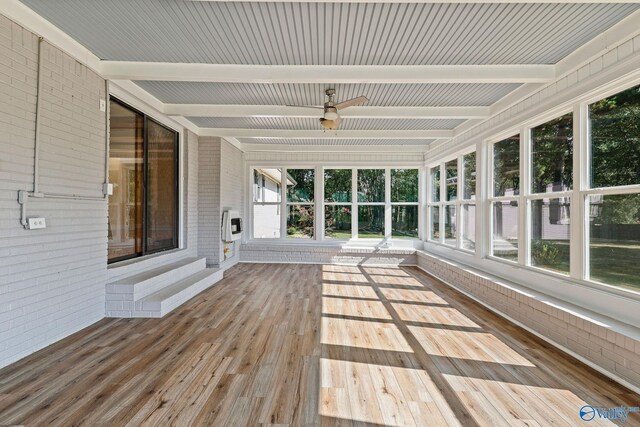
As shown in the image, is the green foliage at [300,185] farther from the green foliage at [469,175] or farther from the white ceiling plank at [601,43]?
the white ceiling plank at [601,43]

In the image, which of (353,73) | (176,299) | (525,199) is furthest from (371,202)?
(176,299)

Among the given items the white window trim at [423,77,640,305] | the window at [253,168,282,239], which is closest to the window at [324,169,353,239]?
the window at [253,168,282,239]

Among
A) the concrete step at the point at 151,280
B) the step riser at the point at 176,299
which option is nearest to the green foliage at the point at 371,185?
the step riser at the point at 176,299

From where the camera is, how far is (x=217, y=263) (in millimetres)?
6723

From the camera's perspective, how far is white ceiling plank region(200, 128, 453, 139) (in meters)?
6.37

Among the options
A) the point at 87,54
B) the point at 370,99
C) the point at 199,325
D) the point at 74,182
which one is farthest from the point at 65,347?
the point at 370,99

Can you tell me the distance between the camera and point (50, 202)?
3184mm

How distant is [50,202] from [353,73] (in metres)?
3.30

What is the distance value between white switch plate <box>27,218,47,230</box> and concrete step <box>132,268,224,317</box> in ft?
4.69

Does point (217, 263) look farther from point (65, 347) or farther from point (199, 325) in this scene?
point (65, 347)

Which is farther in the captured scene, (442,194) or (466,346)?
(442,194)

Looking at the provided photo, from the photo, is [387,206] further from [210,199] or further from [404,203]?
[210,199]
